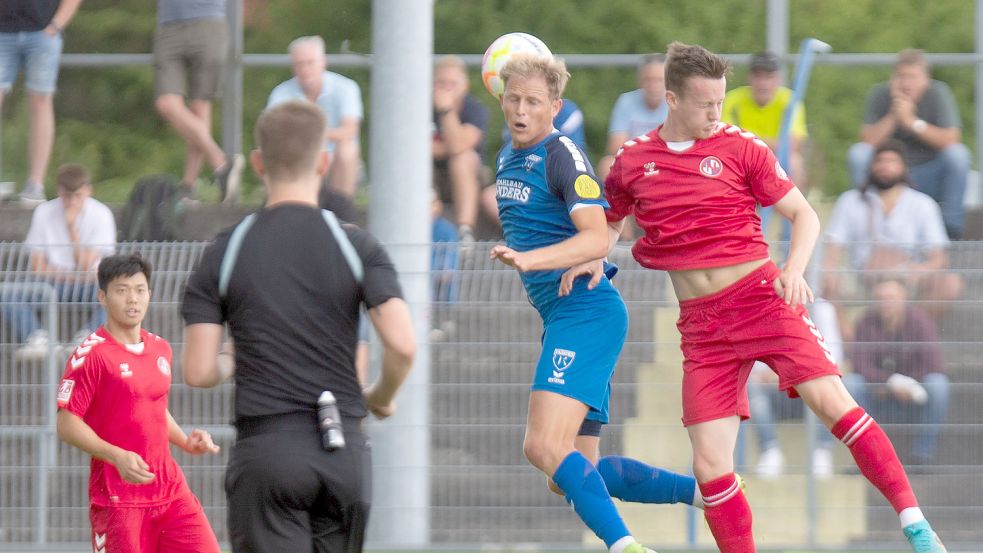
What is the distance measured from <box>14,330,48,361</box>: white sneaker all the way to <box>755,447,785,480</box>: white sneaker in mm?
4059

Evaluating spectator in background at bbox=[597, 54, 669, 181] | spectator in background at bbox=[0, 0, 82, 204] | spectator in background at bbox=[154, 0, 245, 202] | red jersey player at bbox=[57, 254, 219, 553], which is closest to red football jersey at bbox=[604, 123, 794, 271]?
red jersey player at bbox=[57, 254, 219, 553]

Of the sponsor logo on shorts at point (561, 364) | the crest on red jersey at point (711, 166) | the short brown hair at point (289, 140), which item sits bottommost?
the sponsor logo on shorts at point (561, 364)

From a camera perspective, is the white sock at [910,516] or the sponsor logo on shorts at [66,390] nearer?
the white sock at [910,516]

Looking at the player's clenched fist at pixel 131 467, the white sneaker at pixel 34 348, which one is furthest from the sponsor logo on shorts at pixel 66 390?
the white sneaker at pixel 34 348

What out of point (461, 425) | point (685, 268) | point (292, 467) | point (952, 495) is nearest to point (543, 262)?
point (685, 268)

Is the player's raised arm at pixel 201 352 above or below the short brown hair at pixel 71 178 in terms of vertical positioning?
below

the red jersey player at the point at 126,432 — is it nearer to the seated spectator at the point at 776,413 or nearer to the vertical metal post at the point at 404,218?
the vertical metal post at the point at 404,218

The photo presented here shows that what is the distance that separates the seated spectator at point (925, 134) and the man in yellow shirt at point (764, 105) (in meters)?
0.56

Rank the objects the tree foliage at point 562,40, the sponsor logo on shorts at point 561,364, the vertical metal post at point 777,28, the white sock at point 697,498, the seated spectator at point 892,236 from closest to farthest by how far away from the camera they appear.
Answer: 1. the sponsor logo on shorts at point 561,364
2. the white sock at point 697,498
3. the seated spectator at point 892,236
4. the vertical metal post at point 777,28
5. the tree foliage at point 562,40

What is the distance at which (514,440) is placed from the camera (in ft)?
29.0

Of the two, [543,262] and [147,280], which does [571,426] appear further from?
[147,280]

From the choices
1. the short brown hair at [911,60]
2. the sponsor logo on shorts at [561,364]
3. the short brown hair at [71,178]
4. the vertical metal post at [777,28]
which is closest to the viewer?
the sponsor logo on shorts at [561,364]

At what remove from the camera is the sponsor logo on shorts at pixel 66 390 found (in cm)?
630

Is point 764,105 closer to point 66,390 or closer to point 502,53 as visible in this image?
point 502,53
